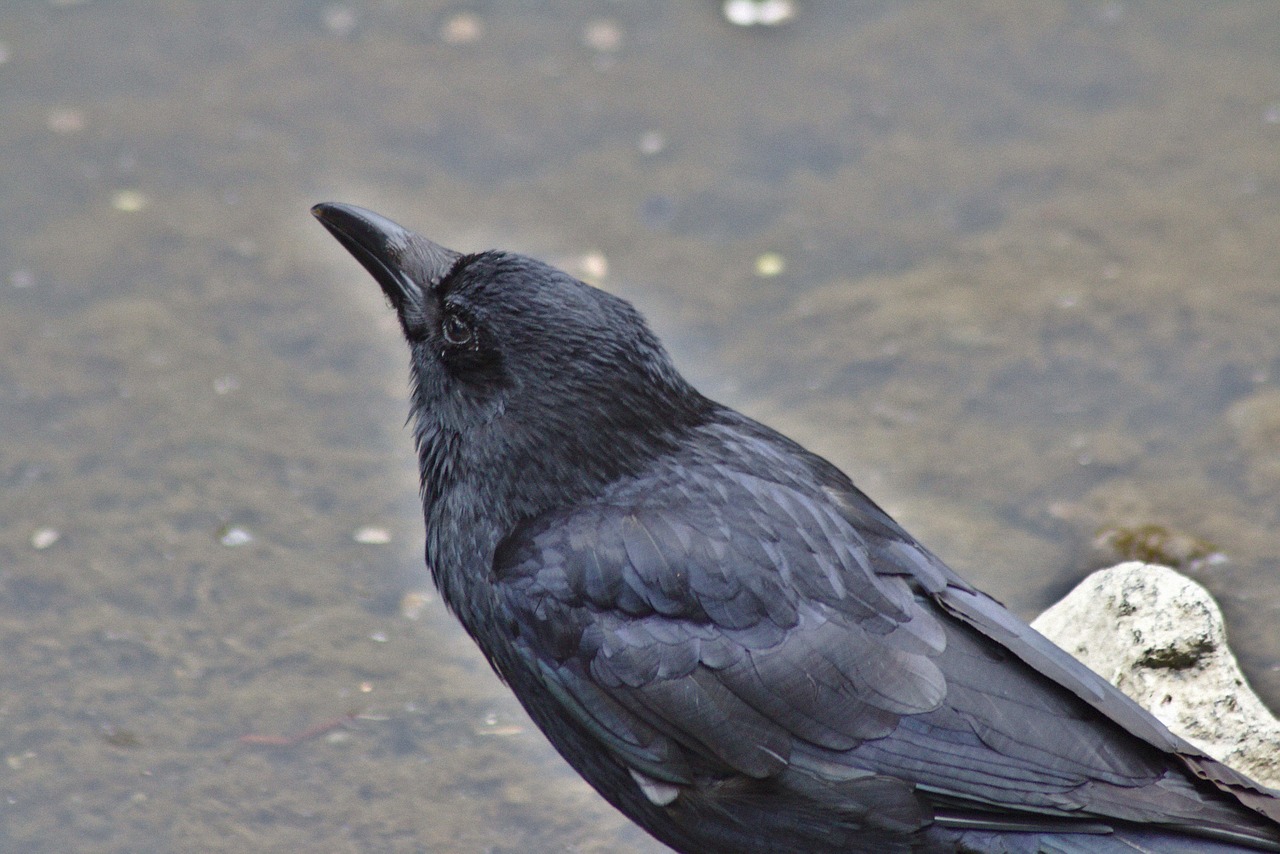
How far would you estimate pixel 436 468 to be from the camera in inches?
140

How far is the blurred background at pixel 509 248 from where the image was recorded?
4.18 metres

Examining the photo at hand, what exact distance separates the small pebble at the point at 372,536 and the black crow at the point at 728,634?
1.17m

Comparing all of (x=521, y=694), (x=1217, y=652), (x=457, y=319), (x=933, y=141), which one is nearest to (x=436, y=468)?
(x=457, y=319)

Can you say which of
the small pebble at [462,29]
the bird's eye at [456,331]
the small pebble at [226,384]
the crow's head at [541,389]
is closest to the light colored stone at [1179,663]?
the crow's head at [541,389]

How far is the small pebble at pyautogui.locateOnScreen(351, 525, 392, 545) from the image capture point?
4.74m

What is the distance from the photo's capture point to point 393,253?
3.79m

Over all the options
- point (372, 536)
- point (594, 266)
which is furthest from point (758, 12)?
point (372, 536)

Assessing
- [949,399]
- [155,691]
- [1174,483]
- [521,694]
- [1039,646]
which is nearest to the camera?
[1039,646]

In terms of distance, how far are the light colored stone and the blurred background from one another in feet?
1.46

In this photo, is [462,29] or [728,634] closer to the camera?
[728,634]

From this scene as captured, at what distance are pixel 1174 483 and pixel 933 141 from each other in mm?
2114

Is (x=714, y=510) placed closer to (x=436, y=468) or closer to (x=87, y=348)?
(x=436, y=468)

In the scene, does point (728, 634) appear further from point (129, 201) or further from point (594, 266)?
point (129, 201)

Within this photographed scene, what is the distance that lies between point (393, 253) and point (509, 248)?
1976 mm
